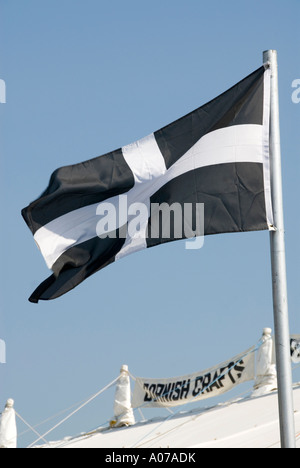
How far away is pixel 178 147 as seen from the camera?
416 inches

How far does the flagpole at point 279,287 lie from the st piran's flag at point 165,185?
0.10 meters

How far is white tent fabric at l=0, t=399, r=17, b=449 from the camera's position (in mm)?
20953

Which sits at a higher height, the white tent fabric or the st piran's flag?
the st piran's flag

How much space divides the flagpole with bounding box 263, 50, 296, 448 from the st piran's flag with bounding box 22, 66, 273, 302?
0.10 m

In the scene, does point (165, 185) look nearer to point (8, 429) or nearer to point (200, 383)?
point (200, 383)

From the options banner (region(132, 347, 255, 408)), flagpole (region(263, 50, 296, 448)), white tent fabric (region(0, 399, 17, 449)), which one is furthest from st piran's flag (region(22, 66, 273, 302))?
white tent fabric (region(0, 399, 17, 449))

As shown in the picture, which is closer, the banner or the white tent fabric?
the banner

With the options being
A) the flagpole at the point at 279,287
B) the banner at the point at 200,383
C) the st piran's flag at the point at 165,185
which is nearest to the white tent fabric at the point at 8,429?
the banner at the point at 200,383

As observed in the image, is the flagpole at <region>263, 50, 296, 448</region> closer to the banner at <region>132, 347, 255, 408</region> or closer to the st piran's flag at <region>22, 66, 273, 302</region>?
the st piran's flag at <region>22, 66, 273, 302</region>

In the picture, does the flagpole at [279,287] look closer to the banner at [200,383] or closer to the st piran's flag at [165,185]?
the st piran's flag at [165,185]

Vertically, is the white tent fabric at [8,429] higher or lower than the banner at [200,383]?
lower

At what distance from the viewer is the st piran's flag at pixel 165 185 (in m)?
9.77
